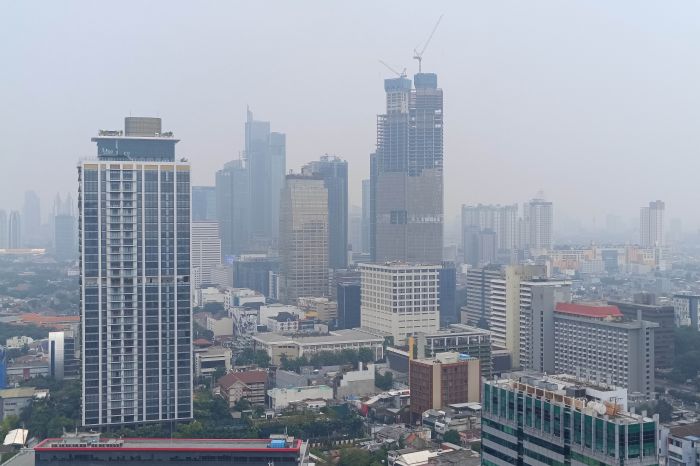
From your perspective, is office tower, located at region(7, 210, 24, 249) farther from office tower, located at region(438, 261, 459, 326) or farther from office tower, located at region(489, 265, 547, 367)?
office tower, located at region(489, 265, 547, 367)

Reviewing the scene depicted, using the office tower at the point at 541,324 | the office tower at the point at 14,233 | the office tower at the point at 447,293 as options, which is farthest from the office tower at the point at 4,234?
the office tower at the point at 541,324

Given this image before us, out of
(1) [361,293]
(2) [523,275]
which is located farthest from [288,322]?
(2) [523,275]

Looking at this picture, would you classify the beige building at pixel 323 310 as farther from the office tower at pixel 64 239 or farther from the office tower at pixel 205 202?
the office tower at pixel 205 202

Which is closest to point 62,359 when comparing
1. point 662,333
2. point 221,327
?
point 221,327

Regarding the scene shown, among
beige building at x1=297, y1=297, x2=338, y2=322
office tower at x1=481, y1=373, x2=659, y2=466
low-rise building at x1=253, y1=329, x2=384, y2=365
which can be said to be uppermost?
office tower at x1=481, y1=373, x2=659, y2=466

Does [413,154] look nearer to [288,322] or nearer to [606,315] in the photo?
[288,322]

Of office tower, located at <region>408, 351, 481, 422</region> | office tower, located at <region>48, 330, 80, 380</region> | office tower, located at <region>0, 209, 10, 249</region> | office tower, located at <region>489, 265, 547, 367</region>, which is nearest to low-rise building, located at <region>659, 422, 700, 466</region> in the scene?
office tower, located at <region>408, 351, 481, 422</region>

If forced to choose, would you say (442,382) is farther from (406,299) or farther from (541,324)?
(406,299)
